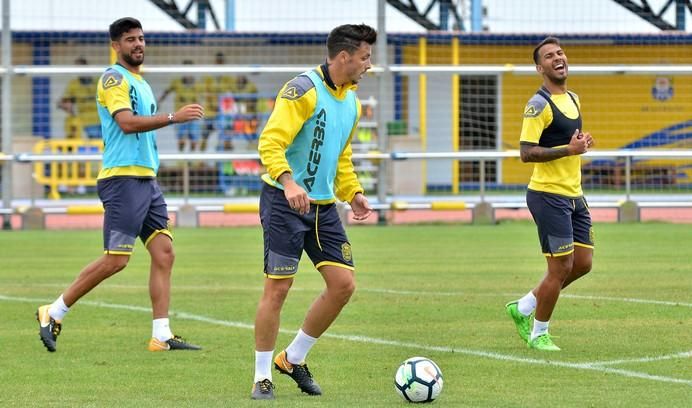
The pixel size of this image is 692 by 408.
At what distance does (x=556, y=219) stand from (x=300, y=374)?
2.59 m

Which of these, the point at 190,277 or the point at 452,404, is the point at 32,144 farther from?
the point at 452,404

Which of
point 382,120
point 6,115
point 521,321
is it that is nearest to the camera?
point 521,321

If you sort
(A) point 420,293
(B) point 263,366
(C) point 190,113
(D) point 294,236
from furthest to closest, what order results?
(A) point 420,293, (C) point 190,113, (D) point 294,236, (B) point 263,366

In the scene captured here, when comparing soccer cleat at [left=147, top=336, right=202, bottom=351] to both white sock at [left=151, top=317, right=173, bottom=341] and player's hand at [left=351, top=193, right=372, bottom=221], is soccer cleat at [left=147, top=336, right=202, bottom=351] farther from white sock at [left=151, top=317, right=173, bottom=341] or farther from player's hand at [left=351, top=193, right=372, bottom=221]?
player's hand at [left=351, top=193, right=372, bottom=221]

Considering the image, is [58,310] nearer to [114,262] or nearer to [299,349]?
[114,262]

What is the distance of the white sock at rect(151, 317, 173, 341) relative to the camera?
31.2ft

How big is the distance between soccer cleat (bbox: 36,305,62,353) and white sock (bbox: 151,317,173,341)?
2.13 ft

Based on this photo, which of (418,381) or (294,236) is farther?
(294,236)

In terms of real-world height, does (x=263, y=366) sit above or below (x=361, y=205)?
below

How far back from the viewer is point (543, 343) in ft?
30.2

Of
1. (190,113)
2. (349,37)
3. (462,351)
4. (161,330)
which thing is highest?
(349,37)

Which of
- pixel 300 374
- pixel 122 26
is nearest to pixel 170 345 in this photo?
pixel 300 374

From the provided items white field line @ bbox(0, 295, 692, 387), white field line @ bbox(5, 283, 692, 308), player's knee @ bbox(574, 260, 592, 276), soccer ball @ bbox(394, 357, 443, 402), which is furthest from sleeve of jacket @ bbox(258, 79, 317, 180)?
white field line @ bbox(5, 283, 692, 308)

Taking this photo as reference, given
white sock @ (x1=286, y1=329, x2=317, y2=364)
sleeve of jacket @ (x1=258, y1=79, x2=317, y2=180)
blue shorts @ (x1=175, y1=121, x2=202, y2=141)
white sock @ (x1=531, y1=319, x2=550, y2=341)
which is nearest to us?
sleeve of jacket @ (x1=258, y1=79, x2=317, y2=180)
